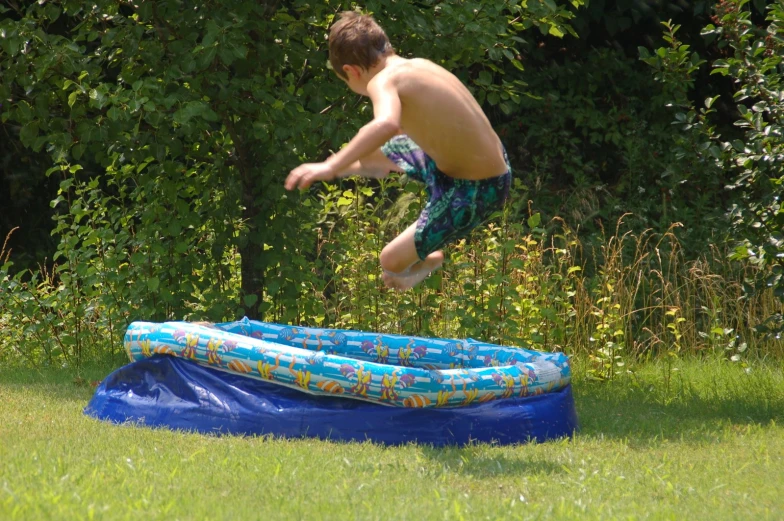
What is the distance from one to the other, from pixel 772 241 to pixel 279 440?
2.84 meters

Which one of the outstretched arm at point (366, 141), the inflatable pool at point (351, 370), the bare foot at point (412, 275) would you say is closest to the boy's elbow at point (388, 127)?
the outstretched arm at point (366, 141)

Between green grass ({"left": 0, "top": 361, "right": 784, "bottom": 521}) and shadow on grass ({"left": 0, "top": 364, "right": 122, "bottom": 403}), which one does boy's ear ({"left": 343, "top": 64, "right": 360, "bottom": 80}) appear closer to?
green grass ({"left": 0, "top": 361, "right": 784, "bottom": 521})

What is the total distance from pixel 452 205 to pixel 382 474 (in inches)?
54.1

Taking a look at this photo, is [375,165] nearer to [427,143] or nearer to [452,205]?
[427,143]

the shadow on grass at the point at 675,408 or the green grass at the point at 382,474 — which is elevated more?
the green grass at the point at 382,474

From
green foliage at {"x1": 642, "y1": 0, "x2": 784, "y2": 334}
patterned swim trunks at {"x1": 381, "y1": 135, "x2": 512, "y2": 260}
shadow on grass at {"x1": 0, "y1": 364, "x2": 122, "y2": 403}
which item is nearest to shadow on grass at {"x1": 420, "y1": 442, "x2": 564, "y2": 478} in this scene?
patterned swim trunks at {"x1": 381, "y1": 135, "x2": 512, "y2": 260}

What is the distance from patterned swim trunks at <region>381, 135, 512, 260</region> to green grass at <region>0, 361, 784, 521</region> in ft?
3.24

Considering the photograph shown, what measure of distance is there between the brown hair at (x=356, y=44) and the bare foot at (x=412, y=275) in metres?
1.01

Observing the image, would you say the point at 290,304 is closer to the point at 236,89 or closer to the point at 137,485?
the point at 236,89

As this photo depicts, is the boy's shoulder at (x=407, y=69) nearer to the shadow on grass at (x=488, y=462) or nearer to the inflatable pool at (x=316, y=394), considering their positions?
the inflatable pool at (x=316, y=394)

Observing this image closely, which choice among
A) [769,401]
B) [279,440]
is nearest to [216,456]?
[279,440]

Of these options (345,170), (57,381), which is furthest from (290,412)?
(57,381)

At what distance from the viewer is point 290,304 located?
684cm

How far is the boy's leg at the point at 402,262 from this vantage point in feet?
15.5
